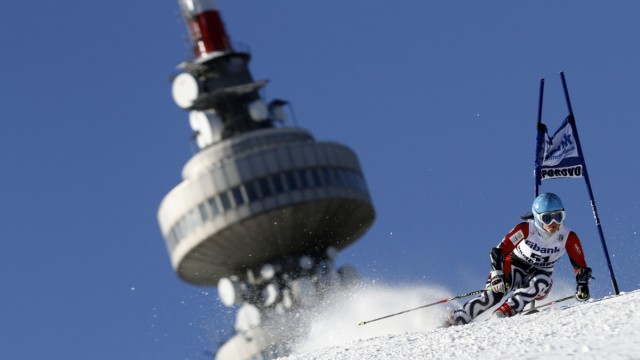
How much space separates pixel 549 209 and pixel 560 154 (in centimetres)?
443

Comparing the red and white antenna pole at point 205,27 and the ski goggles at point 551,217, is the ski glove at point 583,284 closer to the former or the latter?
the ski goggles at point 551,217

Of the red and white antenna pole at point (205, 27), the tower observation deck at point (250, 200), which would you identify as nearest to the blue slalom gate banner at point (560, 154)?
the tower observation deck at point (250, 200)

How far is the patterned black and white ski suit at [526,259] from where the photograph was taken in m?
18.8

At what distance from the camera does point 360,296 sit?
42969 millimetres

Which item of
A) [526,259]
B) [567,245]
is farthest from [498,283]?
[567,245]

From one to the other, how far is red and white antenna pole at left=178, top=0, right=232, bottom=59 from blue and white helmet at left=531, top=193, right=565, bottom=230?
77.7 metres

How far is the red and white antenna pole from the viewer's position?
94.6 metres

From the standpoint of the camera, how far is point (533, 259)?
1905cm

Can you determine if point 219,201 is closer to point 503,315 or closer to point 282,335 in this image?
point 282,335

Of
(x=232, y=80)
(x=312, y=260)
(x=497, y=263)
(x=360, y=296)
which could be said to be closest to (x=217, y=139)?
(x=232, y=80)

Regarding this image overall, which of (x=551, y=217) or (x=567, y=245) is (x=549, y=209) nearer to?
(x=551, y=217)

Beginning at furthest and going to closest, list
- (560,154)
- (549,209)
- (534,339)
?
1. (560,154)
2. (549,209)
3. (534,339)

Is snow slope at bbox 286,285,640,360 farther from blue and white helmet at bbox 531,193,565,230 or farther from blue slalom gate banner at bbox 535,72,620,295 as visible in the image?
blue slalom gate banner at bbox 535,72,620,295

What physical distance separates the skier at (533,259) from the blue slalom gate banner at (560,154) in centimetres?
356
